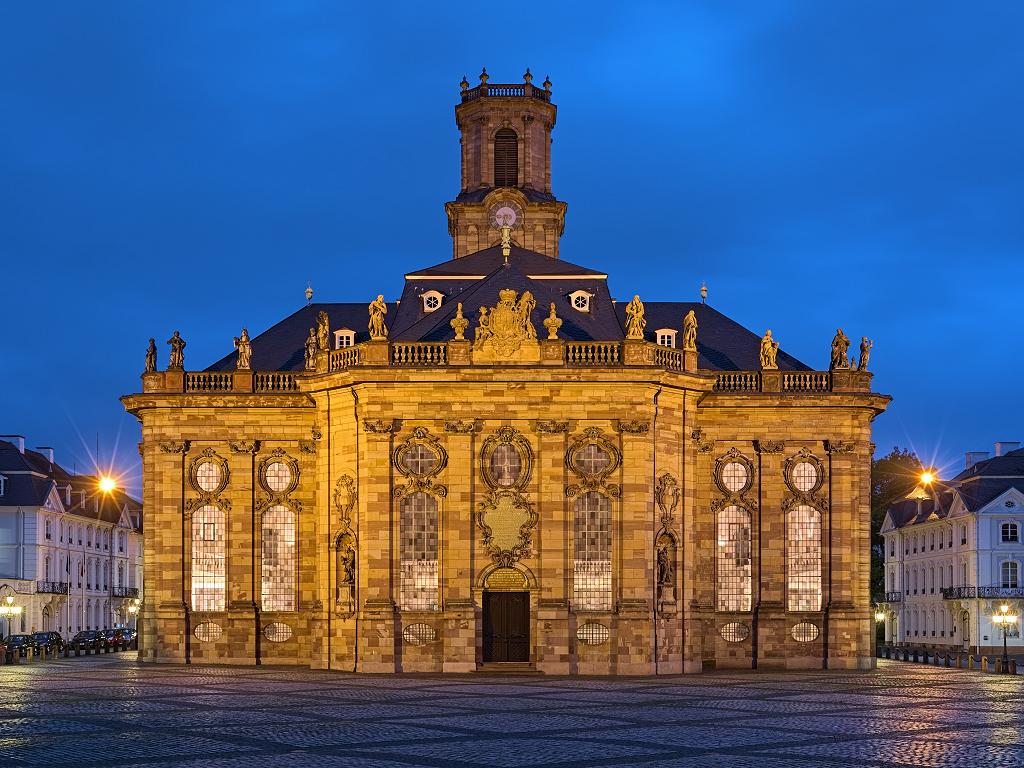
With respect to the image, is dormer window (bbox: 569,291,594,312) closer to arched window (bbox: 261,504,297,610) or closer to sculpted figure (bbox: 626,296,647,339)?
sculpted figure (bbox: 626,296,647,339)

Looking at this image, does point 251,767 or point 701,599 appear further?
point 701,599

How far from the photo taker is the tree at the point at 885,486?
13412 cm

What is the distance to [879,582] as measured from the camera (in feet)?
457

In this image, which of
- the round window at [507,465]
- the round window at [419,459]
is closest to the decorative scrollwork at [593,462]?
the round window at [507,465]

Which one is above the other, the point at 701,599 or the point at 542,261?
the point at 542,261

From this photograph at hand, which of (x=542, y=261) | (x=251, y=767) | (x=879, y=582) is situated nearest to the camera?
(x=251, y=767)

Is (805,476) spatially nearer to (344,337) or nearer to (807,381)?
(807,381)

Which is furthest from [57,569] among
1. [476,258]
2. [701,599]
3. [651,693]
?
[651,693]

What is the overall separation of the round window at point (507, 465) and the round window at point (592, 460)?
2.23 metres

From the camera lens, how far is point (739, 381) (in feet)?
229

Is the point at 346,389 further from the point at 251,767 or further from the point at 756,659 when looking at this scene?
the point at 251,767

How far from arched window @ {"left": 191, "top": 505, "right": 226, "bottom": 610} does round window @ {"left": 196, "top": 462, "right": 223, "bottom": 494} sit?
0.87 meters

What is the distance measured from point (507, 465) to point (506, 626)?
6.22 m

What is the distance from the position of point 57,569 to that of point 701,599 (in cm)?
6614
